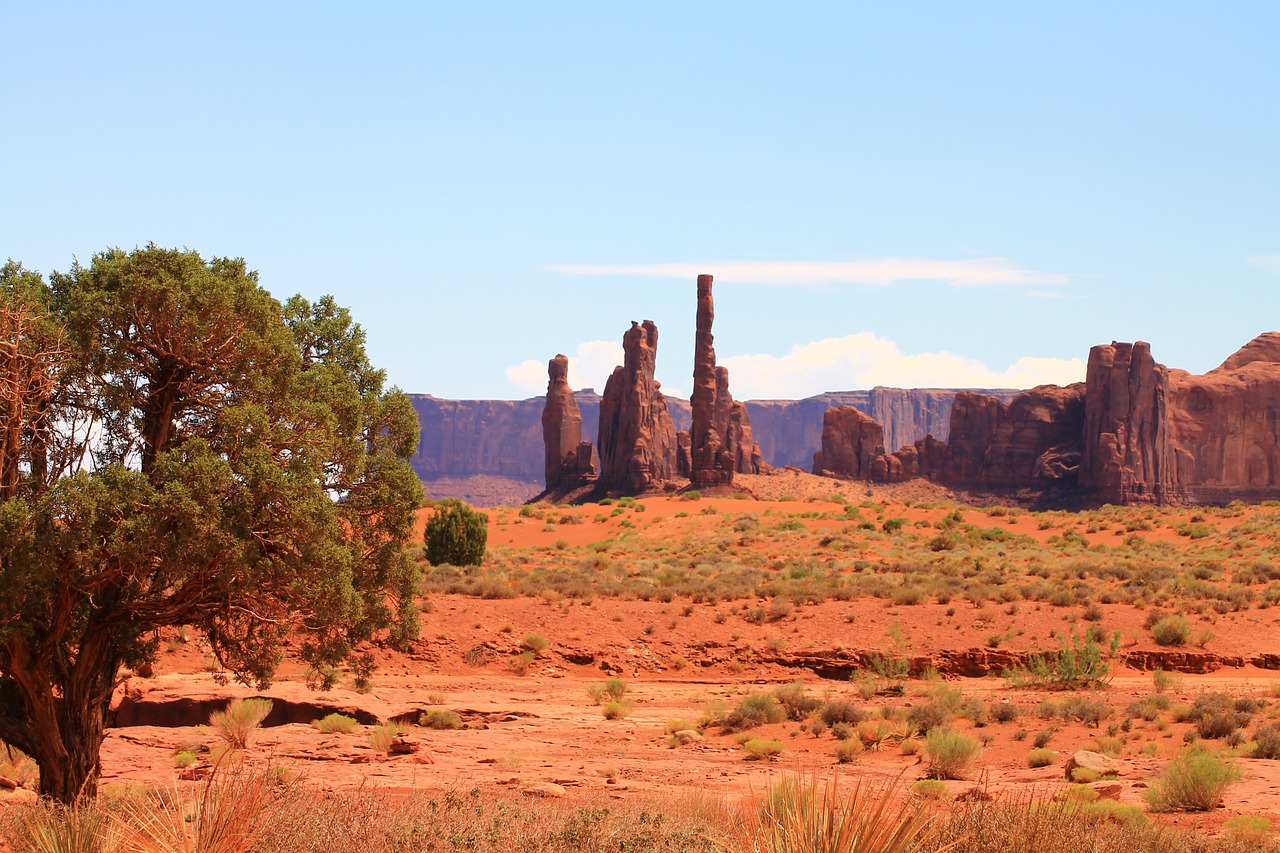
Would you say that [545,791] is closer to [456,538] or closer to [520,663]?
[520,663]

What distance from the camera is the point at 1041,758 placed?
15977 mm

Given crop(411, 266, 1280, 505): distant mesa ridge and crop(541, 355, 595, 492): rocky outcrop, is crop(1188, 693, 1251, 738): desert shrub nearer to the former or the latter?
crop(411, 266, 1280, 505): distant mesa ridge

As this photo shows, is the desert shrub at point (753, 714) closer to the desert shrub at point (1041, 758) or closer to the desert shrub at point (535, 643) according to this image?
the desert shrub at point (1041, 758)

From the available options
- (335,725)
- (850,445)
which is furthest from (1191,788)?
(850,445)

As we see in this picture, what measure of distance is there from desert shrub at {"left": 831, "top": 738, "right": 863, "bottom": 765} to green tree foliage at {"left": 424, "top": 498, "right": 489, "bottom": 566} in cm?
2468

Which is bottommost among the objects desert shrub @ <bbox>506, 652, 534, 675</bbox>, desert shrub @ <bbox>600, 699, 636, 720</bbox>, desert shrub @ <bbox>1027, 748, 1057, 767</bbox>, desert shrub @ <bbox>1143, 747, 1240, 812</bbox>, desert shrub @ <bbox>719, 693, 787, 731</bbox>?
desert shrub @ <bbox>506, 652, 534, 675</bbox>

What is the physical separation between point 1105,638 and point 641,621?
1190cm

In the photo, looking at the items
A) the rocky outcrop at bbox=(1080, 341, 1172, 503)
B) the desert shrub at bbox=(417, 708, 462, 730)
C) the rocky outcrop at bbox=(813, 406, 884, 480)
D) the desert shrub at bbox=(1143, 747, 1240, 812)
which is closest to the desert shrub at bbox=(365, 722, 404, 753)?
the desert shrub at bbox=(417, 708, 462, 730)

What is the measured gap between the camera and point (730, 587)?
114 feet

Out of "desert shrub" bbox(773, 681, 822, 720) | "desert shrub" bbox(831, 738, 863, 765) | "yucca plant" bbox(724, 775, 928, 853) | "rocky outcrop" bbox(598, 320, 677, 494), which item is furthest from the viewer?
"rocky outcrop" bbox(598, 320, 677, 494)

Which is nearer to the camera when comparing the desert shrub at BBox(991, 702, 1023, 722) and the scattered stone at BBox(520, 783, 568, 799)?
the scattered stone at BBox(520, 783, 568, 799)

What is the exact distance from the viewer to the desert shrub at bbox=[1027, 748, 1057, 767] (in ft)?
52.4

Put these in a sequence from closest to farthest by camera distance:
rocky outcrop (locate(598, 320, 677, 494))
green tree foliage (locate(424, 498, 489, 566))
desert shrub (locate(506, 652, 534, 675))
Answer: desert shrub (locate(506, 652, 534, 675)) → green tree foliage (locate(424, 498, 489, 566)) → rocky outcrop (locate(598, 320, 677, 494))

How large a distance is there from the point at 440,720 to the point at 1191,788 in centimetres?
1207
